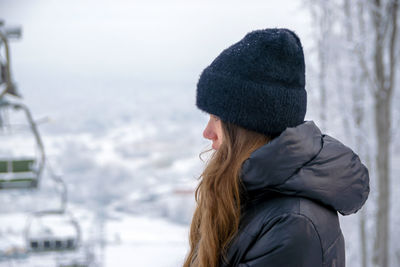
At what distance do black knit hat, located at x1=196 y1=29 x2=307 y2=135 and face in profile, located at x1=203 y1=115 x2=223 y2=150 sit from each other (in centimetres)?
3

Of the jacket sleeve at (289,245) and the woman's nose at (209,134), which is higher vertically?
the woman's nose at (209,134)

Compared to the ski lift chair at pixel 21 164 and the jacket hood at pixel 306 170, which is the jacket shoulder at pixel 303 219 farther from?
the ski lift chair at pixel 21 164

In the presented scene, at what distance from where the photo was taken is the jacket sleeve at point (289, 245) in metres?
0.85

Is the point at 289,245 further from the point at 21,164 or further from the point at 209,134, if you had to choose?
the point at 21,164

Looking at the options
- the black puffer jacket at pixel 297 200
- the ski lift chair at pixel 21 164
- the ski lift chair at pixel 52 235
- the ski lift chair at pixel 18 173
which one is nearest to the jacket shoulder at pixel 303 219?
the black puffer jacket at pixel 297 200

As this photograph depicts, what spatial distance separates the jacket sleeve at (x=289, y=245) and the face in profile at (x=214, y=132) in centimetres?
25

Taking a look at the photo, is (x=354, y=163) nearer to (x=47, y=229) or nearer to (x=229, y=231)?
(x=229, y=231)

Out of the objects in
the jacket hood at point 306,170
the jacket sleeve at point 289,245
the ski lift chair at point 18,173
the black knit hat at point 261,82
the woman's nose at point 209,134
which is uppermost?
the black knit hat at point 261,82

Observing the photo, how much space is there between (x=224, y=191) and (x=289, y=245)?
0.21 metres

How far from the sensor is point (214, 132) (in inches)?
41.4

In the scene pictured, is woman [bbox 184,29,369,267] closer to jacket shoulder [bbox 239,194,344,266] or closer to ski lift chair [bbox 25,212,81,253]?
jacket shoulder [bbox 239,194,344,266]

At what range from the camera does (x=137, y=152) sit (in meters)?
13.5

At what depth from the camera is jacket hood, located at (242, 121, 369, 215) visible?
91cm

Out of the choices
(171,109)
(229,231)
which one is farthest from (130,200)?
(229,231)
